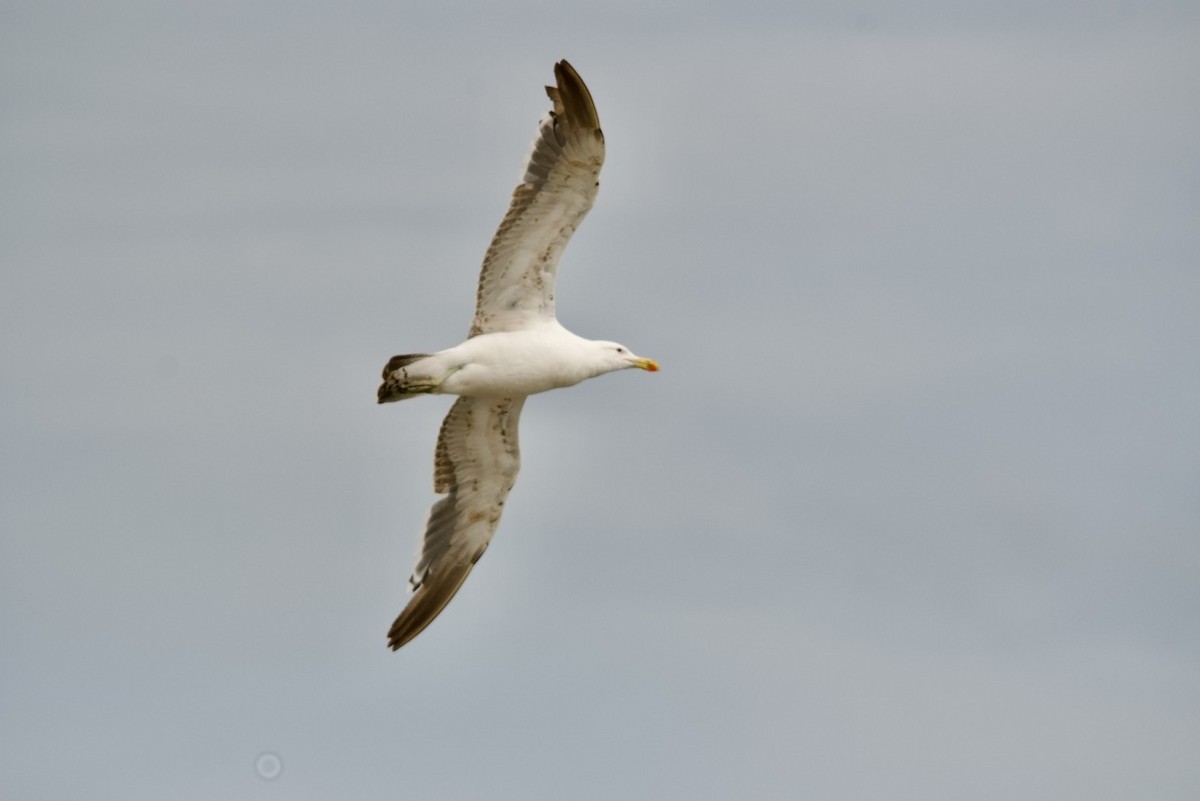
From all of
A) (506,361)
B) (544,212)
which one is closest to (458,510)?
(506,361)

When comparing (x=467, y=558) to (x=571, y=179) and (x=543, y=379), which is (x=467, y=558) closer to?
(x=543, y=379)

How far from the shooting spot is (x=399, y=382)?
24.5 meters

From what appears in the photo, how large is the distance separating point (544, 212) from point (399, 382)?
253cm

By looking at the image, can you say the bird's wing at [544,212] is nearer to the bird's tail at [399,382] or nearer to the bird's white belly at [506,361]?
the bird's white belly at [506,361]

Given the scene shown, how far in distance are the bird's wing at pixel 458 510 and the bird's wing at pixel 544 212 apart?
180 cm

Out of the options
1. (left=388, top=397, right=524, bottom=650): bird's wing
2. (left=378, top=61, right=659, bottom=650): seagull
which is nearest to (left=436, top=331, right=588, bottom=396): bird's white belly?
(left=378, top=61, right=659, bottom=650): seagull

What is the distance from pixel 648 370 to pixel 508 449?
80.3 inches

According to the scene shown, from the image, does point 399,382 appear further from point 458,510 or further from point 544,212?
point 458,510

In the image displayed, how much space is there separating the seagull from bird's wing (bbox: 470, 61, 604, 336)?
0.4 inches

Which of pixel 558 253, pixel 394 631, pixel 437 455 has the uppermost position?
pixel 558 253

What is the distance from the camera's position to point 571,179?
79.9 feet

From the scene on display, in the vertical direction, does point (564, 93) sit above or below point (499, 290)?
above

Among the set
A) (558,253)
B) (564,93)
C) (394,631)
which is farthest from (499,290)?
(394,631)

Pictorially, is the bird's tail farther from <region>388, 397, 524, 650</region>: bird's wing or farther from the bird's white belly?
<region>388, 397, 524, 650</region>: bird's wing
